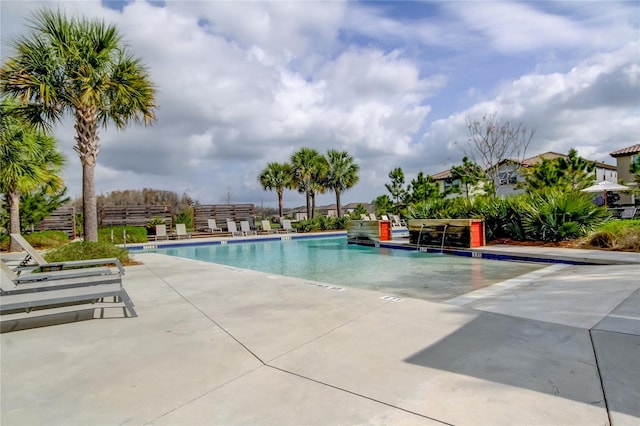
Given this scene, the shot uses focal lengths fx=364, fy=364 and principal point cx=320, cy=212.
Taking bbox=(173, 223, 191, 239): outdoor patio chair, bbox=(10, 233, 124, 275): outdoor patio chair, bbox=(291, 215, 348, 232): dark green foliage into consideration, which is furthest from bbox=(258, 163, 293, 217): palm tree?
bbox=(10, 233, 124, 275): outdoor patio chair

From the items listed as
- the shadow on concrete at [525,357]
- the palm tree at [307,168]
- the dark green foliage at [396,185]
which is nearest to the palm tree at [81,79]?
the shadow on concrete at [525,357]

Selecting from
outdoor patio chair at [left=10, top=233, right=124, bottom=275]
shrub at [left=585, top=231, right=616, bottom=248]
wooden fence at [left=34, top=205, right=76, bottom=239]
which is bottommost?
shrub at [left=585, top=231, right=616, bottom=248]

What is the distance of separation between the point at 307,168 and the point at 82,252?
2149 centimetres

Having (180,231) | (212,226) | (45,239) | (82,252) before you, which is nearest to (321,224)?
(212,226)

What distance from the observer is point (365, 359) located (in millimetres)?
2777

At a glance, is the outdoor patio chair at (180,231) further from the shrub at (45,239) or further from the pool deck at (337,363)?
the pool deck at (337,363)

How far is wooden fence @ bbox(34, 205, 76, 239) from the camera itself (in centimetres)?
1875

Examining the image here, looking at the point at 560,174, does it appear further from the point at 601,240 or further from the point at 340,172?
the point at 340,172

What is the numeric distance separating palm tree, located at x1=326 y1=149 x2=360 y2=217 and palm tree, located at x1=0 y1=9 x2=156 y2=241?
20150 mm

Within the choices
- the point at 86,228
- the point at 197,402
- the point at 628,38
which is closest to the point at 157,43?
the point at 86,228

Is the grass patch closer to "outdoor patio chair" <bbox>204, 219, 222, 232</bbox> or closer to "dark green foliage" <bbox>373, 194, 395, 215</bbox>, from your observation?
"outdoor patio chair" <bbox>204, 219, 222, 232</bbox>

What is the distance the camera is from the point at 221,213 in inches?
974

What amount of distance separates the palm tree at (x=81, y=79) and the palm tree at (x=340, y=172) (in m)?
20.1

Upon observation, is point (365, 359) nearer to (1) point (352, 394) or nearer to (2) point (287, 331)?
(1) point (352, 394)
